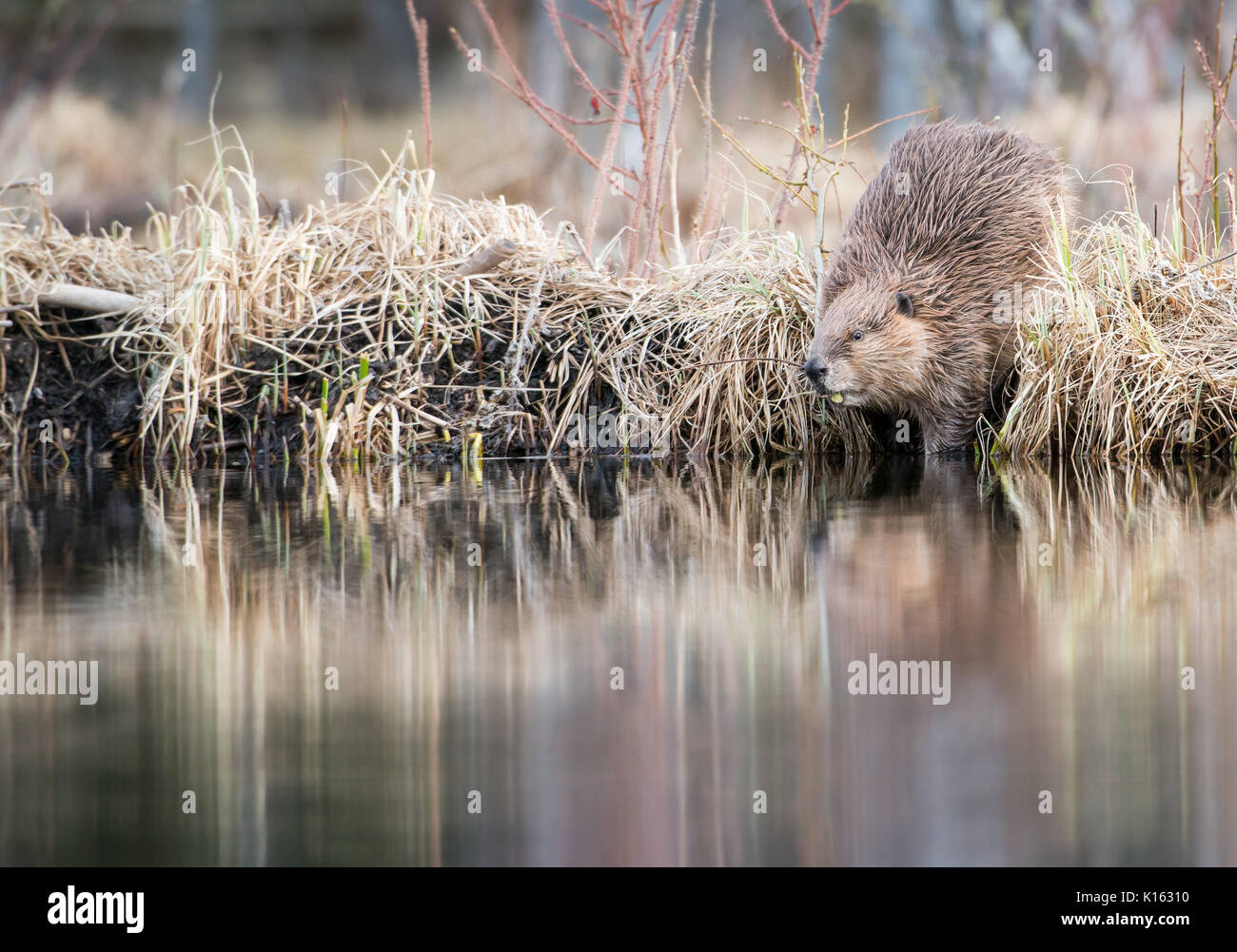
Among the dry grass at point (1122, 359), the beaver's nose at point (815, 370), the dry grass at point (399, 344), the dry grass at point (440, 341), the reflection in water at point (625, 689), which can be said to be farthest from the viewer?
the dry grass at point (399, 344)

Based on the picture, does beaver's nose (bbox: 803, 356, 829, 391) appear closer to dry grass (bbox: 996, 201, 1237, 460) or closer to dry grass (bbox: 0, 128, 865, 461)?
dry grass (bbox: 0, 128, 865, 461)

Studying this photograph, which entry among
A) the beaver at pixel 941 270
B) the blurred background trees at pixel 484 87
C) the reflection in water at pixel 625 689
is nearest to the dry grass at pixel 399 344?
the beaver at pixel 941 270

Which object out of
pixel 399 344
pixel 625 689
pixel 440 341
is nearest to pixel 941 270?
pixel 440 341

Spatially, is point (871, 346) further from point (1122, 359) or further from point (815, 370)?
point (1122, 359)

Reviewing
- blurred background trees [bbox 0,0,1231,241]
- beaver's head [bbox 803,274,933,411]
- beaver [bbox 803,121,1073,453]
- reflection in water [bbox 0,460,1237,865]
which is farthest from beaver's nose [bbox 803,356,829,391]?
blurred background trees [bbox 0,0,1231,241]

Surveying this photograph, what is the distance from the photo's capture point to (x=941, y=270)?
5.56 metres

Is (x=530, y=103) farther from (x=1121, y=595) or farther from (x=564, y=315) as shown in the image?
(x=1121, y=595)

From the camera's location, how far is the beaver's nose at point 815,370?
206 inches

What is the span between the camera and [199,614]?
305cm

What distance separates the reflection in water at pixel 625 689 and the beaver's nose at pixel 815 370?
104cm

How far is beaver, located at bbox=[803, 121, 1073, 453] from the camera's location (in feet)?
17.8

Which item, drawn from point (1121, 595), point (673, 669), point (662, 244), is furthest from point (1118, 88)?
point (673, 669)

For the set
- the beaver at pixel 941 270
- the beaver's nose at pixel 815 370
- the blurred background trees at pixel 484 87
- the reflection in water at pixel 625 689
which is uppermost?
the blurred background trees at pixel 484 87

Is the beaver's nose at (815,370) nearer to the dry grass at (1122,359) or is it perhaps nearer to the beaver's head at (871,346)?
the beaver's head at (871,346)
